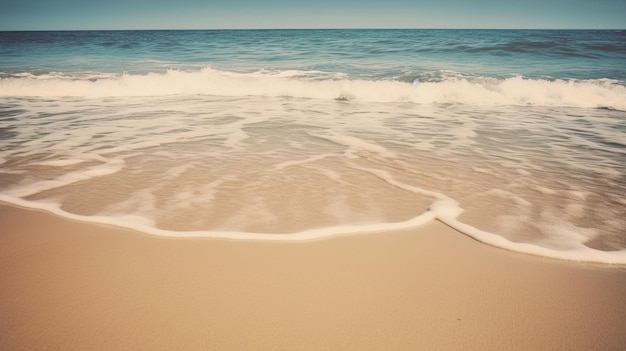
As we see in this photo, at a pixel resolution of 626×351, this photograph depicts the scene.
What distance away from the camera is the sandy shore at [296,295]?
4.42 ft

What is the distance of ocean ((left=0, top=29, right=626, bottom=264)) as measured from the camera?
2326mm

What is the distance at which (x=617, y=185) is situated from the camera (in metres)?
3.10

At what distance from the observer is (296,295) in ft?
5.26

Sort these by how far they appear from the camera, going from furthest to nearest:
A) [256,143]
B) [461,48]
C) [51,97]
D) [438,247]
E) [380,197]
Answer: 1. [461,48]
2. [51,97]
3. [256,143]
4. [380,197]
5. [438,247]

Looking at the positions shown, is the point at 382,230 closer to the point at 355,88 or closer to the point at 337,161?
the point at 337,161

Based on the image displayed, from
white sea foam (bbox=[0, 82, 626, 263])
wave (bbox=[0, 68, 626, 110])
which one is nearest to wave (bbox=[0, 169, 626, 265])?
white sea foam (bbox=[0, 82, 626, 263])

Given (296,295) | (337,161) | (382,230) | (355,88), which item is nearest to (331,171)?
(337,161)

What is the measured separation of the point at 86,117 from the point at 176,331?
615 cm

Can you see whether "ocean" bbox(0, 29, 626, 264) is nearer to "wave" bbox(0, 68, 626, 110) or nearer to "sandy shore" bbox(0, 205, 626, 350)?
"wave" bbox(0, 68, 626, 110)

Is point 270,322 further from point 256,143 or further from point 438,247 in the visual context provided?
point 256,143

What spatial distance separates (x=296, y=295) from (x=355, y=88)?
830cm

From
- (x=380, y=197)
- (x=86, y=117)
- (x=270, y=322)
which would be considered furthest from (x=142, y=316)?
(x=86, y=117)

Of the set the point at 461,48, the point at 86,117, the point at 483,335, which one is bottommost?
the point at 483,335

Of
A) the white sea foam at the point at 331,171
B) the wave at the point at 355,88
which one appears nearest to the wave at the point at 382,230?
the white sea foam at the point at 331,171
